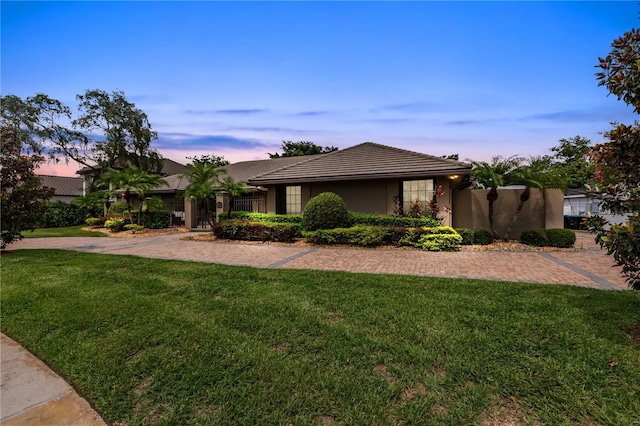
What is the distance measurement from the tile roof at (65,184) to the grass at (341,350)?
126 feet

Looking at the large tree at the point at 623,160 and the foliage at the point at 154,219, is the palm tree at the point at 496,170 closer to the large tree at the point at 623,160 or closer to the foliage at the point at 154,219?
the large tree at the point at 623,160

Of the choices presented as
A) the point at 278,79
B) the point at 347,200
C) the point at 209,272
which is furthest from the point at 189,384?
the point at 347,200

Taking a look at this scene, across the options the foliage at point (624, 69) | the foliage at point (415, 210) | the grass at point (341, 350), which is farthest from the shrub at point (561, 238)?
the foliage at point (624, 69)

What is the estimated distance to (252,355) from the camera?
10.5ft

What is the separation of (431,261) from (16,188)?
43.9 feet

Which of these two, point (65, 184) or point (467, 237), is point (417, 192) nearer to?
point (467, 237)

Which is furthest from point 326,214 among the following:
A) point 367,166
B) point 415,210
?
point 415,210

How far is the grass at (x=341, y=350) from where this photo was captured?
8.05 ft

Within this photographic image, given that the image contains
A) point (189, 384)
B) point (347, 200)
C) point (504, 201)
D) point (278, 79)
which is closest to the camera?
point (189, 384)

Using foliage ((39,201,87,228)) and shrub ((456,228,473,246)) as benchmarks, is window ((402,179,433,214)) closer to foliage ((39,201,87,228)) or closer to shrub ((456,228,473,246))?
shrub ((456,228,473,246))

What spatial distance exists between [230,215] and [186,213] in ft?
21.7

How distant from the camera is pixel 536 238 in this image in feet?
37.3

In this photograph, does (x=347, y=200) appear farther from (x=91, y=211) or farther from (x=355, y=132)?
(x=91, y=211)

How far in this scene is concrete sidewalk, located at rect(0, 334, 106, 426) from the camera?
2410mm
